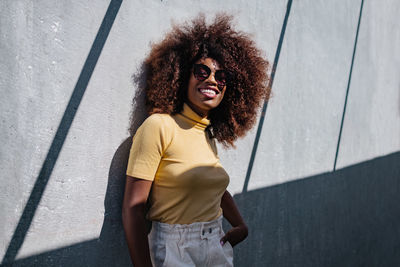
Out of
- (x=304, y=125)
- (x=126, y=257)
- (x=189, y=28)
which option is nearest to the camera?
(x=126, y=257)

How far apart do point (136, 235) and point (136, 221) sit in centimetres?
6

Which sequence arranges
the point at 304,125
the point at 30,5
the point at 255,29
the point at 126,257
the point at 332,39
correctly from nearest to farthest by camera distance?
the point at 30,5, the point at 126,257, the point at 255,29, the point at 304,125, the point at 332,39

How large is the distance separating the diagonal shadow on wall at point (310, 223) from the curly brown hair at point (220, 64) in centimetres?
33

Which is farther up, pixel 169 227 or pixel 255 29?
pixel 255 29

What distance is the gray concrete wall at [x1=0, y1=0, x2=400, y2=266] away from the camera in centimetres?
139

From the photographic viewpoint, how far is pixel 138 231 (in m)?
1.46

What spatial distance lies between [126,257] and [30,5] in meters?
1.24

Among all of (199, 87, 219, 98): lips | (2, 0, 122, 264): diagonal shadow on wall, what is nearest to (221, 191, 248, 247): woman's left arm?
(199, 87, 219, 98): lips

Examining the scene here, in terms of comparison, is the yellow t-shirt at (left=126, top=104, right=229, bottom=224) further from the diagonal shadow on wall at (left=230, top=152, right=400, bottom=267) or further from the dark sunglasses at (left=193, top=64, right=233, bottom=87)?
the diagonal shadow on wall at (left=230, top=152, right=400, bottom=267)

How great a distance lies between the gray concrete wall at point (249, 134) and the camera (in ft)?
4.57

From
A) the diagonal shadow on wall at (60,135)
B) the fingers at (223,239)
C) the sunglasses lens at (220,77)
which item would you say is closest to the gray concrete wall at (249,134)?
the diagonal shadow on wall at (60,135)

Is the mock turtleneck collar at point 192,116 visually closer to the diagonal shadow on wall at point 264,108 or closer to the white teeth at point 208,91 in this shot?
the white teeth at point 208,91

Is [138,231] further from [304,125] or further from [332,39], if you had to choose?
[332,39]

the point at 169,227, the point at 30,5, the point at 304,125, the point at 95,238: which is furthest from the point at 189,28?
the point at 304,125
